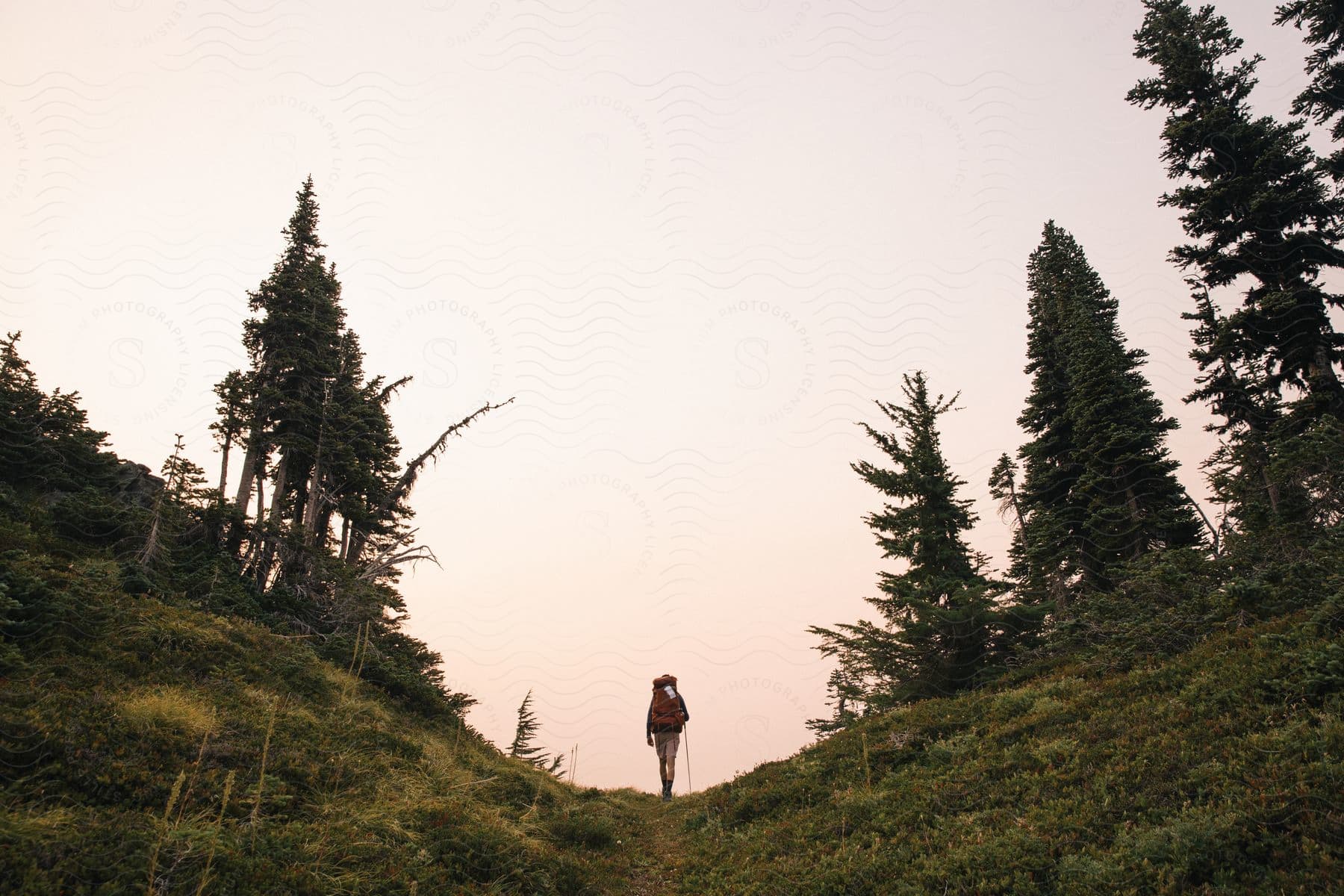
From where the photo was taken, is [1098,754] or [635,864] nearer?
[1098,754]

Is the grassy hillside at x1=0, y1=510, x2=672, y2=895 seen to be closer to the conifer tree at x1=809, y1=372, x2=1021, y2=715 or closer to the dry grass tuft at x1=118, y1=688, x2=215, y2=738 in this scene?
the dry grass tuft at x1=118, y1=688, x2=215, y2=738

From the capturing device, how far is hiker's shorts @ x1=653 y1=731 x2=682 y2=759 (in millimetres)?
17188

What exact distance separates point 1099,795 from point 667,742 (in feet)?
41.9

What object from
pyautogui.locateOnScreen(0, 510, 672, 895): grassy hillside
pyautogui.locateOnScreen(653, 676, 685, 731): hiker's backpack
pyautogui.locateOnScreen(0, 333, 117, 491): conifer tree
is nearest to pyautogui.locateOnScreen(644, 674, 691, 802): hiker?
pyautogui.locateOnScreen(653, 676, 685, 731): hiker's backpack

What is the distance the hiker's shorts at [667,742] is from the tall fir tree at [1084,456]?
11.4 m

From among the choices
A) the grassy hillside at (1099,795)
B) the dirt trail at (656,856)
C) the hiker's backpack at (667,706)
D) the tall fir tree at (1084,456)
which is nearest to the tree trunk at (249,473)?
the hiker's backpack at (667,706)

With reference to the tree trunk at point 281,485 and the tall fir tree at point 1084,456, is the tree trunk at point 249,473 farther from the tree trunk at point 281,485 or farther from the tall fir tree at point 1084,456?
the tall fir tree at point 1084,456

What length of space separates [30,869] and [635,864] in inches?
315

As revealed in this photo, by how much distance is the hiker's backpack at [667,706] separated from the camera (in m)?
17.2

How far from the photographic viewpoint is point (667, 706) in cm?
1745

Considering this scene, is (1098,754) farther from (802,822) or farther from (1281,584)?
(1281,584)

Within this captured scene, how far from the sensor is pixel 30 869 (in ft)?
13.5

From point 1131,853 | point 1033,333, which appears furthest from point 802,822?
point 1033,333

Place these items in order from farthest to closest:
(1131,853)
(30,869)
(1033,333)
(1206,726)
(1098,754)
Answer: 1. (1033,333)
2. (1098,754)
3. (1206,726)
4. (1131,853)
5. (30,869)
